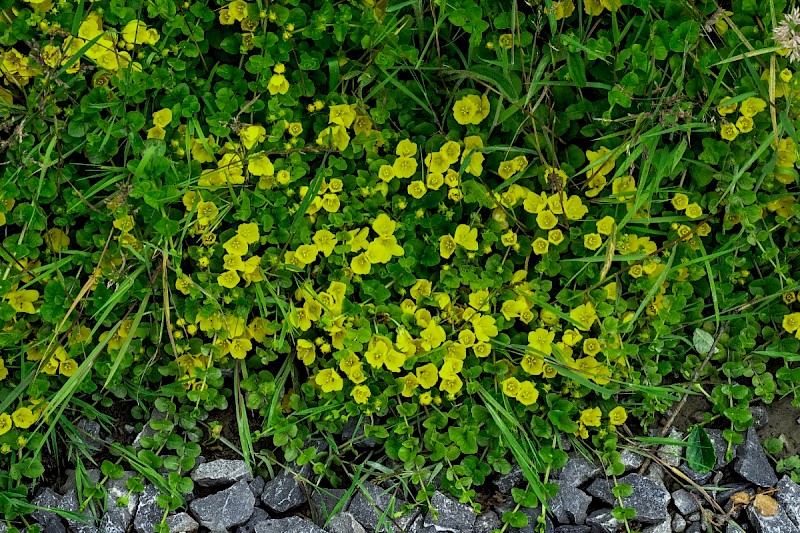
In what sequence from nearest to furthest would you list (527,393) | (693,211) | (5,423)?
(5,423)
(527,393)
(693,211)

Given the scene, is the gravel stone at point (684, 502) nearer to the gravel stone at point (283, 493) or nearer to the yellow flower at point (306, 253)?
the gravel stone at point (283, 493)

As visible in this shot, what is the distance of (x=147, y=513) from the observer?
9.43 feet

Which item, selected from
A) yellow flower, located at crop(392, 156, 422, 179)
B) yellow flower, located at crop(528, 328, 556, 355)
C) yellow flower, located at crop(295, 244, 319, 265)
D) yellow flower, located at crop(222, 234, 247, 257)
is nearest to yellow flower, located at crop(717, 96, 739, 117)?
yellow flower, located at crop(528, 328, 556, 355)

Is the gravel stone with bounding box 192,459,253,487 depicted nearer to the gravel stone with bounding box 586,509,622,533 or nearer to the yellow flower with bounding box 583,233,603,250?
the gravel stone with bounding box 586,509,622,533

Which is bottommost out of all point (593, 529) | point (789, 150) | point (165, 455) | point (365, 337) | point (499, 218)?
point (593, 529)

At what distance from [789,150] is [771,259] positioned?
419 mm

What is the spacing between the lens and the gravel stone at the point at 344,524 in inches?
114

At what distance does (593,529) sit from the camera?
2914mm

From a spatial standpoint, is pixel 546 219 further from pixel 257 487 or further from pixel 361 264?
pixel 257 487

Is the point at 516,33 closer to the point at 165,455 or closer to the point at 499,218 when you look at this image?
the point at 499,218

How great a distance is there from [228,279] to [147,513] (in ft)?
2.91

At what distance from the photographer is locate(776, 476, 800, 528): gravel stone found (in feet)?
9.66

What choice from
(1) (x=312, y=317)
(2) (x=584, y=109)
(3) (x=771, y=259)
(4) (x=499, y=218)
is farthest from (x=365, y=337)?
(3) (x=771, y=259)

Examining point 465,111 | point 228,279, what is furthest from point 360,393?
point 465,111
